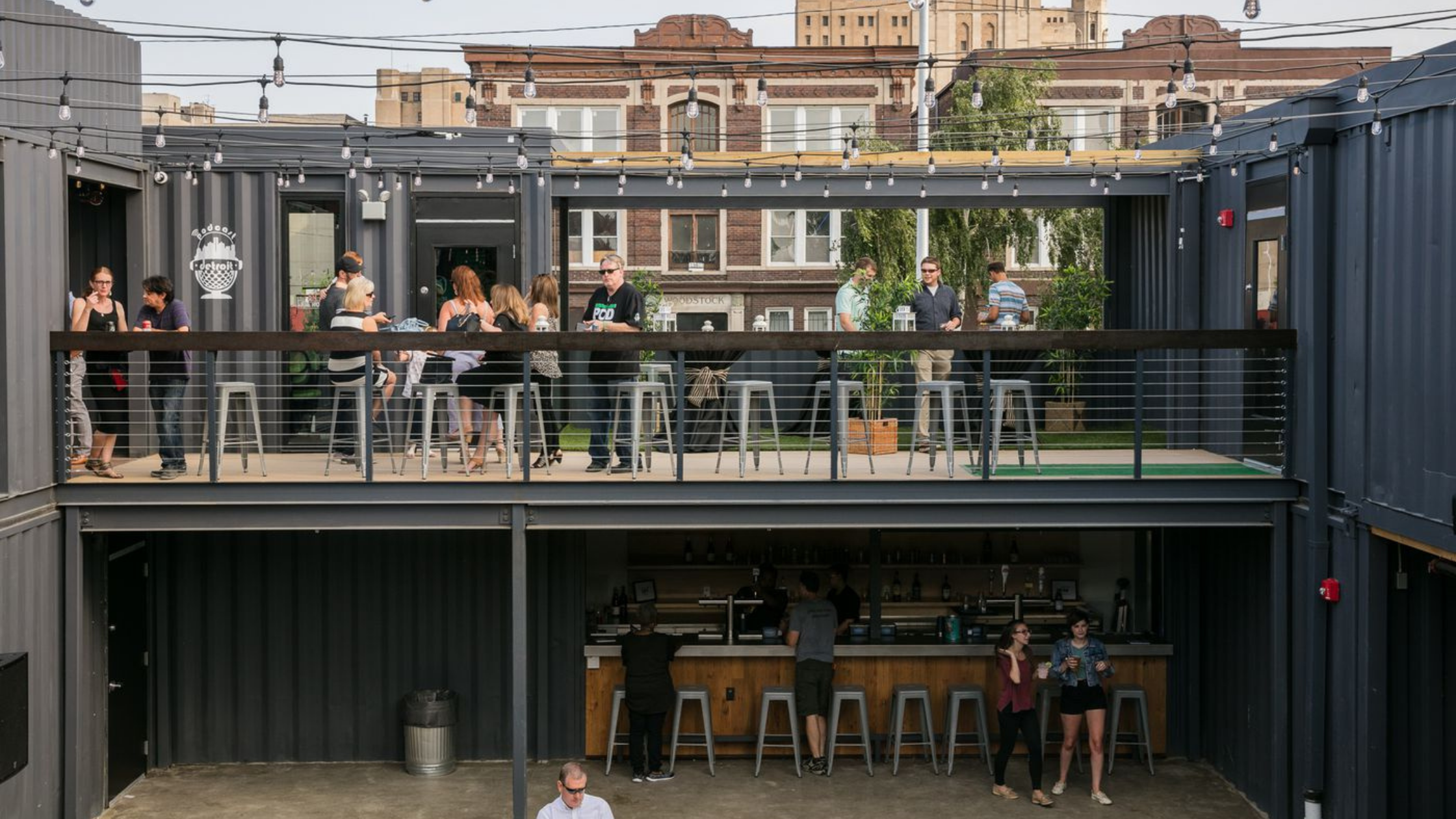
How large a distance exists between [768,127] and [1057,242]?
1166cm

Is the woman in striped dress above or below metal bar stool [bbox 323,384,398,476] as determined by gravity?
above

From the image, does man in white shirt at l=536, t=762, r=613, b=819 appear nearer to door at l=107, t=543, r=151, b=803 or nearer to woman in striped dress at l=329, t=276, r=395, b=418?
woman in striped dress at l=329, t=276, r=395, b=418

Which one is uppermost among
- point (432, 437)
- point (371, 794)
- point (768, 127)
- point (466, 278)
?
point (768, 127)

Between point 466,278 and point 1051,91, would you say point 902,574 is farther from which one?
point 1051,91

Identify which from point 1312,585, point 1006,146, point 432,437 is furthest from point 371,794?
point 1006,146

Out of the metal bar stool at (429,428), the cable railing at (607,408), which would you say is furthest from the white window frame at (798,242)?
the metal bar stool at (429,428)

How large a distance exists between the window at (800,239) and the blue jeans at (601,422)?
28.0 m

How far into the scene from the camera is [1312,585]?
1114cm

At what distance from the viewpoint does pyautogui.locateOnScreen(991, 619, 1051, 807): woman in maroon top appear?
492 inches

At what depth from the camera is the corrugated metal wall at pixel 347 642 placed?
44.4 ft

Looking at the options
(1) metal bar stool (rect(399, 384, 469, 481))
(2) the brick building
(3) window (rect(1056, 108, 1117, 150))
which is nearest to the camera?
(1) metal bar stool (rect(399, 384, 469, 481))

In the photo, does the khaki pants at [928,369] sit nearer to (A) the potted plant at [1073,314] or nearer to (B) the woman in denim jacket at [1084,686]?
(A) the potted plant at [1073,314]

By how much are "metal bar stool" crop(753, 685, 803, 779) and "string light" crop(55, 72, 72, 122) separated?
6847 millimetres

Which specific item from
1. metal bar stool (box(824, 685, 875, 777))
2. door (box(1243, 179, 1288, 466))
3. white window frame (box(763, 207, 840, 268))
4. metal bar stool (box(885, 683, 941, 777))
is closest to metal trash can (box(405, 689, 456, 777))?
metal bar stool (box(824, 685, 875, 777))
